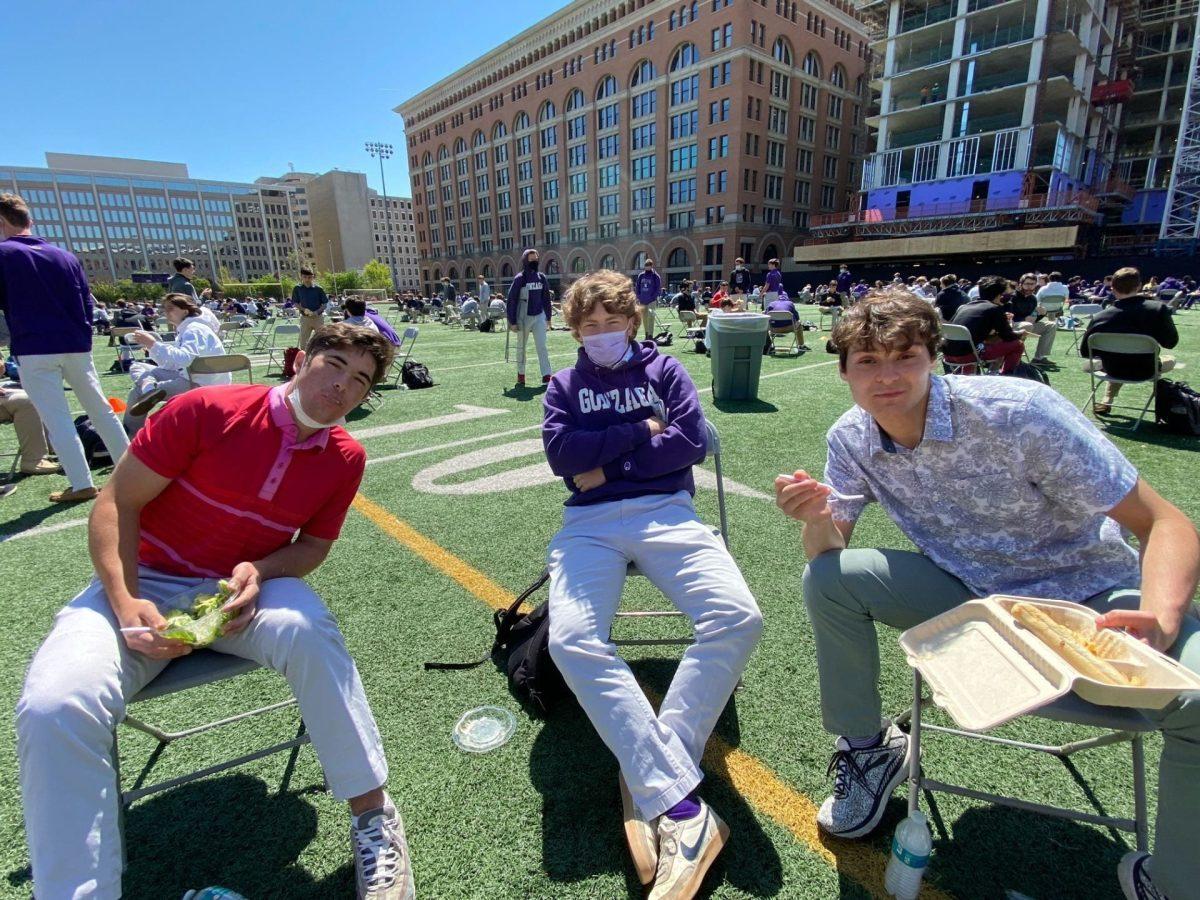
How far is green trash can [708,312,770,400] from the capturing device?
7484 millimetres

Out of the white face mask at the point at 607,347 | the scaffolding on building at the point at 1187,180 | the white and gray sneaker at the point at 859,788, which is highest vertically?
the scaffolding on building at the point at 1187,180

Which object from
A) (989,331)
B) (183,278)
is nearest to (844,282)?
(989,331)

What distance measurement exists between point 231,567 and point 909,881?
7.30ft

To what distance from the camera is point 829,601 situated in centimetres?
185

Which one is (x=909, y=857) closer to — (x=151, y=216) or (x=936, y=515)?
(x=936, y=515)

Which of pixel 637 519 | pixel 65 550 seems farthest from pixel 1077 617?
pixel 65 550

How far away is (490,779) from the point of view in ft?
6.58

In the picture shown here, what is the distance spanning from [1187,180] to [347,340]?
61140mm

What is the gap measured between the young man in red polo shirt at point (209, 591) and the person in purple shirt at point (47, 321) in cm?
335

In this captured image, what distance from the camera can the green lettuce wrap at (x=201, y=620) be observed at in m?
1.62

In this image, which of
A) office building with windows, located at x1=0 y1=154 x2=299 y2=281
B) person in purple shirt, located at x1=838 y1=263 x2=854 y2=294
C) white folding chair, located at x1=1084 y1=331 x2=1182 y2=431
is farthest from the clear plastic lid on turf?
office building with windows, located at x1=0 y1=154 x2=299 y2=281

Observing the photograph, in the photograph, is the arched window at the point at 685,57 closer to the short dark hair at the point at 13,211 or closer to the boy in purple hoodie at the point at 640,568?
the short dark hair at the point at 13,211

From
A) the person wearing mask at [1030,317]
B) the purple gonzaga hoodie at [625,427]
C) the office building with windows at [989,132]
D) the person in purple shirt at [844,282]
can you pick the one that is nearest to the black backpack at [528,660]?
the purple gonzaga hoodie at [625,427]

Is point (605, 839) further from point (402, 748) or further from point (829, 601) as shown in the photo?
point (829, 601)
